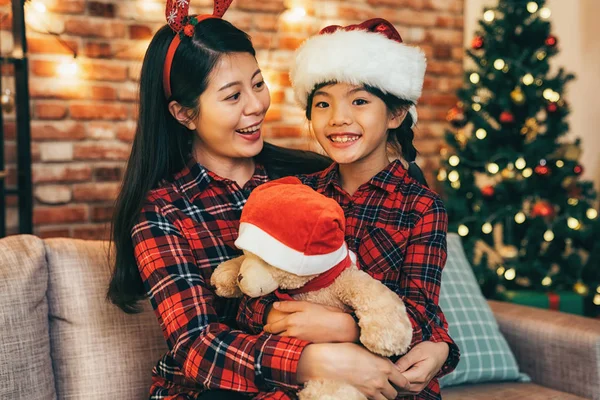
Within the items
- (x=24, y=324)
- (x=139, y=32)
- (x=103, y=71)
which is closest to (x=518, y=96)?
(x=139, y=32)

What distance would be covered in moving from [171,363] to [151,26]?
196 centimetres

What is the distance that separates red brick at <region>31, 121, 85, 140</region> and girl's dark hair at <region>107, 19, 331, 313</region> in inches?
52.3

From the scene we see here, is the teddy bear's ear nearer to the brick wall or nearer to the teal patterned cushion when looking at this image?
the teal patterned cushion

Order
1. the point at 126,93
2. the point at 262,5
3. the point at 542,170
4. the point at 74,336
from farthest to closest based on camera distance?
the point at 262,5, the point at 542,170, the point at 126,93, the point at 74,336

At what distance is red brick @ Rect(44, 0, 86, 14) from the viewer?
2.70 metres

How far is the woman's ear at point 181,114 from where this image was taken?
156 centimetres

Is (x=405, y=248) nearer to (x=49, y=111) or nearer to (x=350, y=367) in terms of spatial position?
(x=350, y=367)

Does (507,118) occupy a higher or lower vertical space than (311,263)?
higher

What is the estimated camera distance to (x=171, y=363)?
1423mm

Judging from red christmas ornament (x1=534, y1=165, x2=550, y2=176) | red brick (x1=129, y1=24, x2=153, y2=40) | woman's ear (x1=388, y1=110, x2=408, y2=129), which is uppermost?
red brick (x1=129, y1=24, x2=153, y2=40)

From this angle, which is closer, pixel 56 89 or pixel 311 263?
pixel 311 263

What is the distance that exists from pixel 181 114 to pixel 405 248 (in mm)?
646

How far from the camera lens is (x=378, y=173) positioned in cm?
145

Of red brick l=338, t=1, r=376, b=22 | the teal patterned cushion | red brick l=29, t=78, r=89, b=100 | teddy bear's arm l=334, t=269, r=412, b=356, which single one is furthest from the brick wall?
teddy bear's arm l=334, t=269, r=412, b=356
